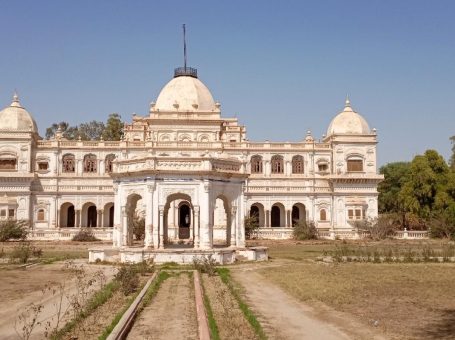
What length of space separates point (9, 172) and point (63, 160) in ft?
17.1

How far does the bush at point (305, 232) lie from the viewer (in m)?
50.2

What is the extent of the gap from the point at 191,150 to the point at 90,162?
12359 mm

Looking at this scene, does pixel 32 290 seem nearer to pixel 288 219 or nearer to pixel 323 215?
pixel 288 219

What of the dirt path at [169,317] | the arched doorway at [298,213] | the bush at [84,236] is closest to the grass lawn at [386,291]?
the dirt path at [169,317]

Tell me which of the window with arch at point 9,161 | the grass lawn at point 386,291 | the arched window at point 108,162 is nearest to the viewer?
the grass lawn at point 386,291

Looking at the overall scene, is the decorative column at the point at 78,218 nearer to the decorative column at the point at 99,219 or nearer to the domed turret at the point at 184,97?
the decorative column at the point at 99,219

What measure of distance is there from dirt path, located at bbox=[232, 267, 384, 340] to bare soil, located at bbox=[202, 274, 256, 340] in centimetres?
Result: 43

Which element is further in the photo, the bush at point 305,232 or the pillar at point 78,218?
the pillar at point 78,218

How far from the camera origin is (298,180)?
186 ft

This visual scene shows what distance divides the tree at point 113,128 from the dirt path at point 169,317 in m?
63.6

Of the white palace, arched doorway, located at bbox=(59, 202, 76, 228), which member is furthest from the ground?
arched doorway, located at bbox=(59, 202, 76, 228)

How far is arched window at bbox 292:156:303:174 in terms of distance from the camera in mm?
57819

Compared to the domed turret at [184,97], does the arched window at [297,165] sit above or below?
below

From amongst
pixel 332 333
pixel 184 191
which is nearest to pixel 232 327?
pixel 332 333
